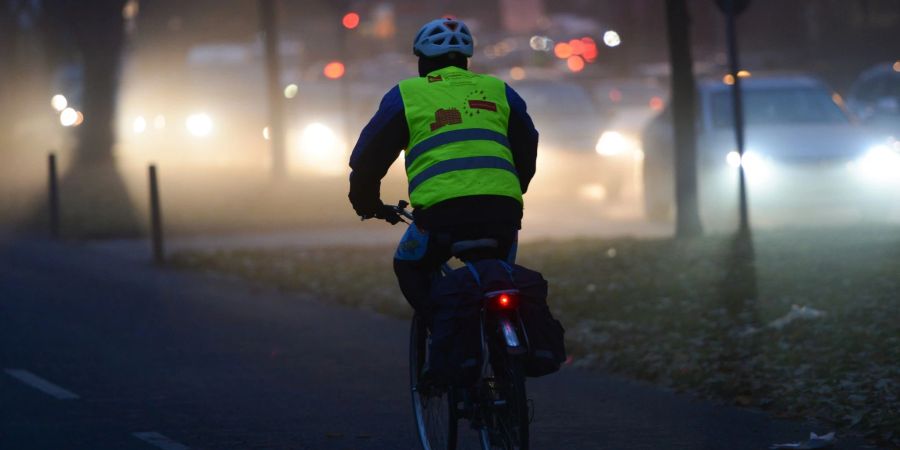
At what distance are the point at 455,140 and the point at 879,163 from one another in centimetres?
1269

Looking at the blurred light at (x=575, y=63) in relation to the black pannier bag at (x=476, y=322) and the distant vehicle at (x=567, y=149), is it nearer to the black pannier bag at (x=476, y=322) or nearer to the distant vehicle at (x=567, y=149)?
the distant vehicle at (x=567, y=149)

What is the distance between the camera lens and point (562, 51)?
216ft

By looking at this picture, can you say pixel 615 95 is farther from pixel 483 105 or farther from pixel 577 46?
pixel 577 46

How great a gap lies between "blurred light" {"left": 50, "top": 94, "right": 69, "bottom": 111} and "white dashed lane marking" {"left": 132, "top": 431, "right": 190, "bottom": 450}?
44.3 meters

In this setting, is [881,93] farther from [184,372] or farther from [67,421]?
[67,421]

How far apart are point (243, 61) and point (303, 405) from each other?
3082 cm

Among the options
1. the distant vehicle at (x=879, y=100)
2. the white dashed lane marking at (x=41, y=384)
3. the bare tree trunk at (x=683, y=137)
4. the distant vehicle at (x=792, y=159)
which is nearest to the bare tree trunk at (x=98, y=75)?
the distant vehicle at (x=879, y=100)

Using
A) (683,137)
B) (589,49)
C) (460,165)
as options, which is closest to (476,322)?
(460,165)

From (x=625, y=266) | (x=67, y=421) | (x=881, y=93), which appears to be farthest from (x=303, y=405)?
(x=881, y=93)

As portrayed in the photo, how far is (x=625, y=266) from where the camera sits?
46.4ft

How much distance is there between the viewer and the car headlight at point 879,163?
60.5ft

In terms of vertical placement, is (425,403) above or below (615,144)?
below

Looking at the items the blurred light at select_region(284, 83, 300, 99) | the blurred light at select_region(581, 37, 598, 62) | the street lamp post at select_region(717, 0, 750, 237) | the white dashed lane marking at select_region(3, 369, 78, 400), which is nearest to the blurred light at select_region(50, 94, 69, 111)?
the blurred light at select_region(284, 83, 300, 99)

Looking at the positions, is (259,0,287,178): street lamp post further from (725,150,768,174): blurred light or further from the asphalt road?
the asphalt road
